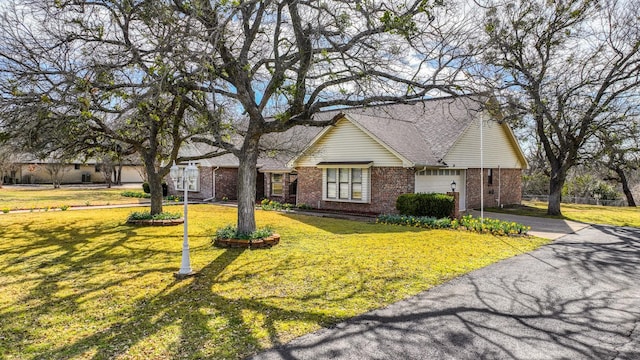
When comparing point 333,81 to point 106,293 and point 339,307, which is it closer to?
point 339,307

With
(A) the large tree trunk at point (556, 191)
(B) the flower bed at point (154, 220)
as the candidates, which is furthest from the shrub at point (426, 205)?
(B) the flower bed at point (154, 220)

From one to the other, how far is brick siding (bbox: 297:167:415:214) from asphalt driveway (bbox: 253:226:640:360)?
9104 mm

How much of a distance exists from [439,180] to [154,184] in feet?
42.8

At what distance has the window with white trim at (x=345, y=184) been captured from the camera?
19.0m

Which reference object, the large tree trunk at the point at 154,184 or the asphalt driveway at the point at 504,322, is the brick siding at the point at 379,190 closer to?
the large tree trunk at the point at 154,184

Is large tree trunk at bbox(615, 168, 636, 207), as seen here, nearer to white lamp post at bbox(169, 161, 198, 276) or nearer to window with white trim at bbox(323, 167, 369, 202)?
window with white trim at bbox(323, 167, 369, 202)

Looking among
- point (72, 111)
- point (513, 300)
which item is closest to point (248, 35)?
point (72, 111)

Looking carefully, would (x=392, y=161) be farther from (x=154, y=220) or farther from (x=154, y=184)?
(x=154, y=220)

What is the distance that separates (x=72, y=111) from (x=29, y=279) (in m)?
4.89

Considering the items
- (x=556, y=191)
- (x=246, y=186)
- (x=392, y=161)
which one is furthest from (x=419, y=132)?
(x=246, y=186)

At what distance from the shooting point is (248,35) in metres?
9.57

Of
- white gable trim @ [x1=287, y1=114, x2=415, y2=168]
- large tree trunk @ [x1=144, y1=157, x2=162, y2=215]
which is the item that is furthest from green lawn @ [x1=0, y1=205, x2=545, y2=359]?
white gable trim @ [x1=287, y1=114, x2=415, y2=168]

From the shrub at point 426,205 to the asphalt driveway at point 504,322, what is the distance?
706 cm

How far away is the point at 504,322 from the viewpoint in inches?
214
